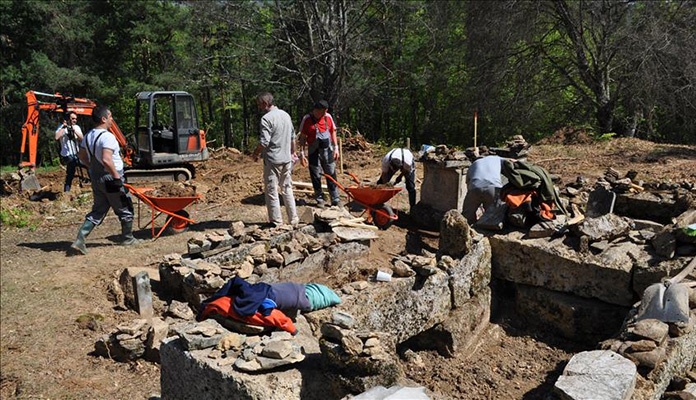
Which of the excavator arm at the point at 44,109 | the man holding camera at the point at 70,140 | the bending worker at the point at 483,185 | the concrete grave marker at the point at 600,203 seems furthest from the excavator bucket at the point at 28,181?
the concrete grave marker at the point at 600,203

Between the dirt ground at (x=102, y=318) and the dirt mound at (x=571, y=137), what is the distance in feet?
9.56

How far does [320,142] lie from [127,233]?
111 inches

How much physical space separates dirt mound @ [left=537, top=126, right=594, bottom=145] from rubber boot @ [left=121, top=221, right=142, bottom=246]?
10361mm

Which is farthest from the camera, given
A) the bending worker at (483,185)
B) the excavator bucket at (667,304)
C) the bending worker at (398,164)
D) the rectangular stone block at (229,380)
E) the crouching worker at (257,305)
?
the bending worker at (398,164)

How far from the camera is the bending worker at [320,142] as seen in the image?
7.35 meters

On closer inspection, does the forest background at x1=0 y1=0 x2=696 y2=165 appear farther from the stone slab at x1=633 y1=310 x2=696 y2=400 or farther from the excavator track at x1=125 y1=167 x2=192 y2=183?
the stone slab at x1=633 y1=310 x2=696 y2=400

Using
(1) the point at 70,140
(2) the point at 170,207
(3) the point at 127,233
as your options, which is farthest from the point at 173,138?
(3) the point at 127,233

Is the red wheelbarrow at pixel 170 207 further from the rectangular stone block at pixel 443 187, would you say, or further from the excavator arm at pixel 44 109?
the excavator arm at pixel 44 109

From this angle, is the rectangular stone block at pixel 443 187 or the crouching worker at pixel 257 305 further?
the rectangular stone block at pixel 443 187

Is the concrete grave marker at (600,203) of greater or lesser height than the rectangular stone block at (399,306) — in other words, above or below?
above

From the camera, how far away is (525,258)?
4.74 m

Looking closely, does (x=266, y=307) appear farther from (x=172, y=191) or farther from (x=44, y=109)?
(x=44, y=109)

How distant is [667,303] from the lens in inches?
140

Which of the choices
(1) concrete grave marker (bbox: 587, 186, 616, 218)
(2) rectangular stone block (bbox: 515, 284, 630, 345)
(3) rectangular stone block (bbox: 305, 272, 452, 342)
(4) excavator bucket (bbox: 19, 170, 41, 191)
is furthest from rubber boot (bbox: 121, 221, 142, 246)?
(4) excavator bucket (bbox: 19, 170, 41, 191)
